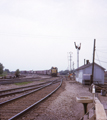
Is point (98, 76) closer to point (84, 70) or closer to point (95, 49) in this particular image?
point (84, 70)

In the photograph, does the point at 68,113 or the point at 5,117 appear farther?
the point at 68,113

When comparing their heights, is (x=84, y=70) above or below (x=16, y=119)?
above

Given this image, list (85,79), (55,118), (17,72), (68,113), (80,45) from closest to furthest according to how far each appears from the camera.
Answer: (55,118), (68,113), (85,79), (80,45), (17,72)

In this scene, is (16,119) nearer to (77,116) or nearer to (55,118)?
(55,118)

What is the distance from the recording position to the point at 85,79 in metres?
27.4

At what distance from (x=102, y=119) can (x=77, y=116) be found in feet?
13.8

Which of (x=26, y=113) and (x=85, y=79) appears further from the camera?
(x=85, y=79)

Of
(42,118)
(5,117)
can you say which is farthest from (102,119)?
(5,117)

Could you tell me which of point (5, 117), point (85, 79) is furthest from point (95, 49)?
Answer: point (5, 117)

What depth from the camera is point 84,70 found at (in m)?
29.5

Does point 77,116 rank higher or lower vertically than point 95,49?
lower

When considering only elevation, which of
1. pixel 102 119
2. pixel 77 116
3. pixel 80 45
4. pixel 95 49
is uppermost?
pixel 80 45

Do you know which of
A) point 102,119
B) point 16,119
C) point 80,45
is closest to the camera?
point 102,119

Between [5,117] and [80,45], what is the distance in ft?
129
